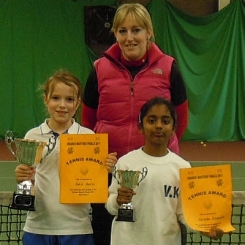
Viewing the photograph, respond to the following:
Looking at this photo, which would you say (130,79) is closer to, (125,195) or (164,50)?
(125,195)

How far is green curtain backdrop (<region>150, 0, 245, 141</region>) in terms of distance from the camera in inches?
281

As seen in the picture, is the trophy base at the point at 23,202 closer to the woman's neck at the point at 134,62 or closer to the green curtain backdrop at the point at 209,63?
the woman's neck at the point at 134,62

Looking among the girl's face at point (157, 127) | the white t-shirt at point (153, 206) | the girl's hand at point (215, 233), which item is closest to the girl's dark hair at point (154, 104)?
the girl's face at point (157, 127)

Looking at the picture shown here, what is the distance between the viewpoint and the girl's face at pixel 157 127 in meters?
1.86

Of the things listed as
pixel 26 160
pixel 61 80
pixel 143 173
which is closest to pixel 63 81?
pixel 61 80

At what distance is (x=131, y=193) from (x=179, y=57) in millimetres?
5542

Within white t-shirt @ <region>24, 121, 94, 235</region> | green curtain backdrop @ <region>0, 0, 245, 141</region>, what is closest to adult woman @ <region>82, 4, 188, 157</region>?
white t-shirt @ <region>24, 121, 94, 235</region>

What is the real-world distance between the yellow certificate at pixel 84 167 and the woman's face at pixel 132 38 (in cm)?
31

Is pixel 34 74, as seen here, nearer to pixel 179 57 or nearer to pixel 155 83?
pixel 179 57

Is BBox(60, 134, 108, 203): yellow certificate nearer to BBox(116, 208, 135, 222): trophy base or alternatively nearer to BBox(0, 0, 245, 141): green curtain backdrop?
BBox(116, 208, 135, 222): trophy base

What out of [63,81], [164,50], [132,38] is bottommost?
[63,81]

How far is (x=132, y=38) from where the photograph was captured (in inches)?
77.7

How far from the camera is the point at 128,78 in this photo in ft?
6.65

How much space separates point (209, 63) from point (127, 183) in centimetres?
563
